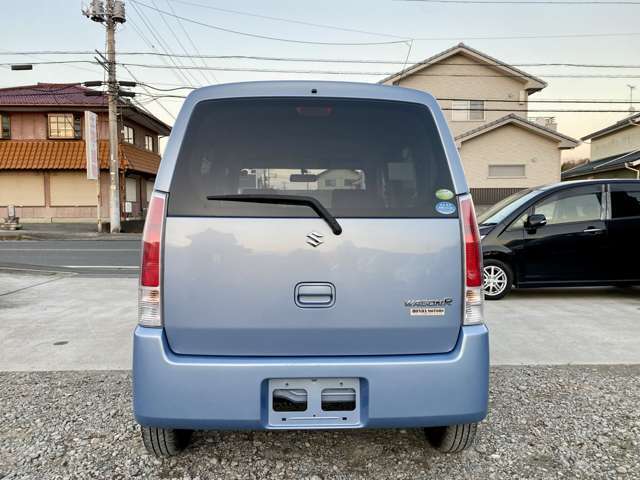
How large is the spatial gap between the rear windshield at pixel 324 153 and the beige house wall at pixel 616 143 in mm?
31003

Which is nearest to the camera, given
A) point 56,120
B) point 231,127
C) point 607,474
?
point 231,127

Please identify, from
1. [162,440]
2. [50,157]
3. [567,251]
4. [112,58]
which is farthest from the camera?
[50,157]

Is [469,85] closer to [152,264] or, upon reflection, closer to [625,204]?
[625,204]

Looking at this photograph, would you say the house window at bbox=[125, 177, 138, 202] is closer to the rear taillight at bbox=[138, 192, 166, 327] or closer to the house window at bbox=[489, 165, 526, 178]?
the house window at bbox=[489, 165, 526, 178]

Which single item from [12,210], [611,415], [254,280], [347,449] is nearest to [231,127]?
[254,280]

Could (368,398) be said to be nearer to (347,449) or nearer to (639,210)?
(347,449)

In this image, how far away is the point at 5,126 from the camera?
1005 inches

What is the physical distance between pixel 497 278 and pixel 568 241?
3.48ft

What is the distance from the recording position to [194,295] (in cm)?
201

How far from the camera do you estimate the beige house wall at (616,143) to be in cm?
2760

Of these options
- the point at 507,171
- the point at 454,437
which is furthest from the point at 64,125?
the point at 454,437

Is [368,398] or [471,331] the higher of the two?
[471,331]

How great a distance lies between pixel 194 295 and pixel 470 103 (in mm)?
26517

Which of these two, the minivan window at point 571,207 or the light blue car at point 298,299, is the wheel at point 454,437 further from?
the minivan window at point 571,207
